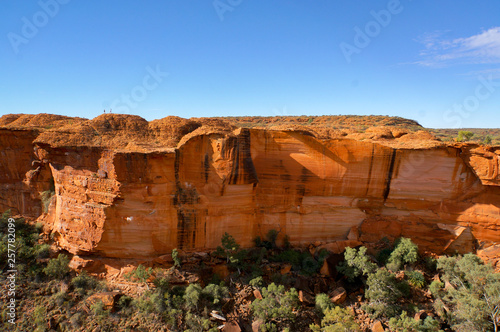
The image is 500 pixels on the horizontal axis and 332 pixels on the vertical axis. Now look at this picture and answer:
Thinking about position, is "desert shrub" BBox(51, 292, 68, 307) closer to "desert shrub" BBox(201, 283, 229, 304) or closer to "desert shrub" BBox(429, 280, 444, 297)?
"desert shrub" BBox(201, 283, 229, 304)

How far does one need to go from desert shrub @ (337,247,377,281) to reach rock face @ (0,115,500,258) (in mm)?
2060

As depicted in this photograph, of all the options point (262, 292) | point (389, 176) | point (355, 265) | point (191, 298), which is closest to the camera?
point (191, 298)

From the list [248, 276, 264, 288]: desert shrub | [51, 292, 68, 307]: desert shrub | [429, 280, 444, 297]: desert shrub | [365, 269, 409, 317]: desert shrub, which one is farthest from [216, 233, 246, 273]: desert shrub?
[429, 280, 444, 297]: desert shrub

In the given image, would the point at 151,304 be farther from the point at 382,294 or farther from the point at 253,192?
the point at 382,294

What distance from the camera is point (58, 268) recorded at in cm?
1388

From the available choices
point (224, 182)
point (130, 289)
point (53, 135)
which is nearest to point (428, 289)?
point (224, 182)

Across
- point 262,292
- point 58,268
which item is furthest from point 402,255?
point 58,268

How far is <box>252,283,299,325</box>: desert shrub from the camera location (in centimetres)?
1244

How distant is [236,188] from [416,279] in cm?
1120

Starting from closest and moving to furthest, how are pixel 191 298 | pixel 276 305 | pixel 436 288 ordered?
pixel 191 298 → pixel 276 305 → pixel 436 288

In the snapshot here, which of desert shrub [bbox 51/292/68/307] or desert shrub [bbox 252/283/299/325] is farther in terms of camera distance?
desert shrub [bbox 51/292/68/307]

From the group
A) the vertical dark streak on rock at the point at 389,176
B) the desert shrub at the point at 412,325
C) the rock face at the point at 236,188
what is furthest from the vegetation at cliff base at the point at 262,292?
the vertical dark streak on rock at the point at 389,176

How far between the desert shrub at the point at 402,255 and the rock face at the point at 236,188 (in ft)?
4.10

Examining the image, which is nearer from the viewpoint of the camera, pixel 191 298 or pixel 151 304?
pixel 151 304
